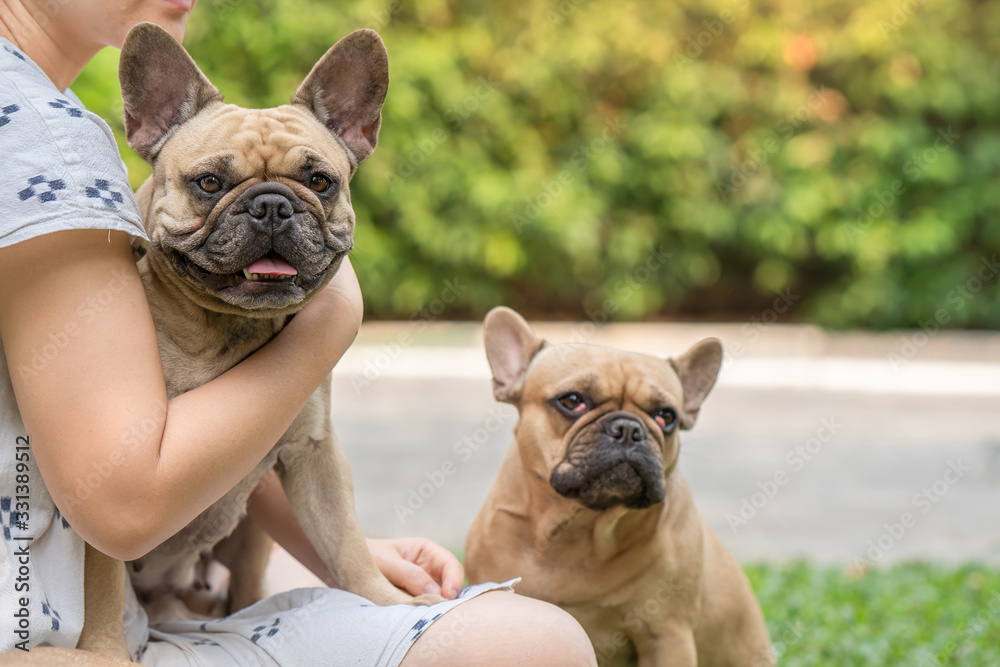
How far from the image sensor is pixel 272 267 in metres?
1.78

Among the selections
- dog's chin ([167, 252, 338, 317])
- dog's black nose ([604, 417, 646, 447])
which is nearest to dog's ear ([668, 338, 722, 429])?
dog's black nose ([604, 417, 646, 447])

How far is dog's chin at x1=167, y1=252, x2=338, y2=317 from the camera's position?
1.77 m

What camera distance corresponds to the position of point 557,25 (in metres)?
8.73

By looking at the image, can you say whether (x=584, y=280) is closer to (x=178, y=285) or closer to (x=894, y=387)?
(x=894, y=387)

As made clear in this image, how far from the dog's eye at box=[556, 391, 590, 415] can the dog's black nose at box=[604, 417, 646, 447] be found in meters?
0.12

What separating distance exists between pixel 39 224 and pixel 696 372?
75.0 inches
